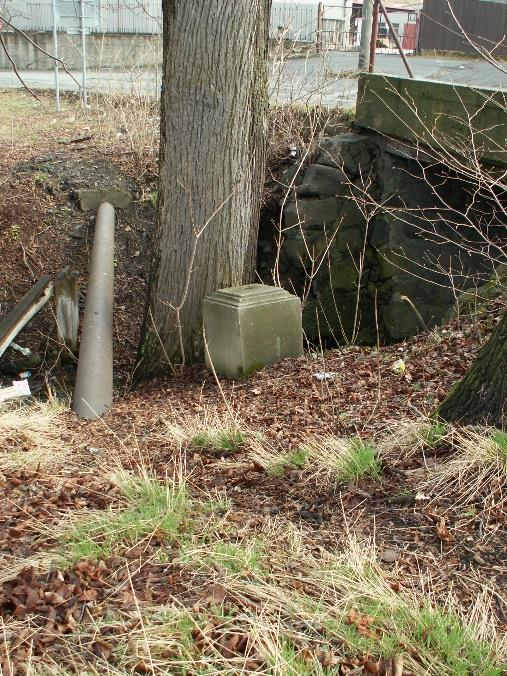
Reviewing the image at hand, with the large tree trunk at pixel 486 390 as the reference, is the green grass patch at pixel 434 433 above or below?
below

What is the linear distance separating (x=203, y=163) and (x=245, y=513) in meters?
3.84

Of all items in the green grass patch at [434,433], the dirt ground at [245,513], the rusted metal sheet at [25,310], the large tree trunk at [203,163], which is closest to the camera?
the dirt ground at [245,513]

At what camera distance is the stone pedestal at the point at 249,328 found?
6469mm

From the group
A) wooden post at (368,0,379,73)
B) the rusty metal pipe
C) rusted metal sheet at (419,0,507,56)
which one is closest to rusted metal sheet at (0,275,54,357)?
the rusty metal pipe

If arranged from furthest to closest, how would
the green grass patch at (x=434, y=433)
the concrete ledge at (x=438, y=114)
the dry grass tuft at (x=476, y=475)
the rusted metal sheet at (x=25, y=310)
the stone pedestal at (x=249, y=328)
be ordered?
the rusted metal sheet at (x=25, y=310) < the concrete ledge at (x=438, y=114) < the stone pedestal at (x=249, y=328) < the green grass patch at (x=434, y=433) < the dry grass tuft at (x=476, y=475)

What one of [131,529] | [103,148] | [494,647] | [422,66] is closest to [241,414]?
[131,529]

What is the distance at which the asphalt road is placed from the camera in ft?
36.3

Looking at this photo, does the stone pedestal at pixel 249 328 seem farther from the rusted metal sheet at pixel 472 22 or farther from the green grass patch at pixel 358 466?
the rusted metal sheet at pixel 472 22

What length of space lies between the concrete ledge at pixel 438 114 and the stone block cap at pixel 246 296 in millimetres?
1847

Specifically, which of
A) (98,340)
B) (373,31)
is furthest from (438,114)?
(373,31)

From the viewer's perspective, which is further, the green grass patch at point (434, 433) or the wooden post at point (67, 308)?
the wooden post at point (67, 308)

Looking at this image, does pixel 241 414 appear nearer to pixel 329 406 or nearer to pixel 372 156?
pixel 329 406

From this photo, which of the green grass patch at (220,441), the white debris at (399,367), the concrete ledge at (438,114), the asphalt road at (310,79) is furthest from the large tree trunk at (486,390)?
the asphalt road at (310,79)

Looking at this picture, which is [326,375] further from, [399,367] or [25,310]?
[25,310]
